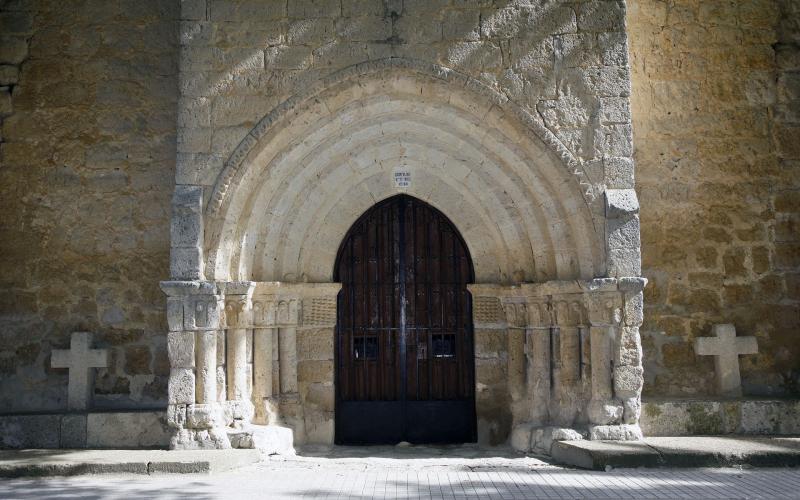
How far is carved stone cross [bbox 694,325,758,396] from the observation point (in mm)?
6617

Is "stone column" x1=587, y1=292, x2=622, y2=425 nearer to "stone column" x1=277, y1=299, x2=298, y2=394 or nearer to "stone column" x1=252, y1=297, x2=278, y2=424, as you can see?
"stone column" x1=277, y1=299, x2=298, y2=394

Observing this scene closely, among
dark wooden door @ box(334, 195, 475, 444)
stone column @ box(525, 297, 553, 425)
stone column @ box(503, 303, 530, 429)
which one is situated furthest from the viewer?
dark wooden door @ box(334, 195, 475, 444)

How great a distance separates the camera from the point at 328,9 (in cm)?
615

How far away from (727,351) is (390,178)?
346 cm

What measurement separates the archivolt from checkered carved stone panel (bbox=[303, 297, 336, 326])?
246 mm

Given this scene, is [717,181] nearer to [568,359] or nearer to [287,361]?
[568,359]

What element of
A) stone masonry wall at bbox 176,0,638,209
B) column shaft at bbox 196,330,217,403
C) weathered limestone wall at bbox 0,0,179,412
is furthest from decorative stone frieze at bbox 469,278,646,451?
weathered limestone wall at bbox 0,0,179,412

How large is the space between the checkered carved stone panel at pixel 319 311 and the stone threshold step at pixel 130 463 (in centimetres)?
147

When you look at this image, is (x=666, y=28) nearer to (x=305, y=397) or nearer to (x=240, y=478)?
(x=305, y=397)

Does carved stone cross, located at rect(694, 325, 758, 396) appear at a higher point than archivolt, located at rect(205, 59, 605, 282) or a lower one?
lower

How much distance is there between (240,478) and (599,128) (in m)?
3.90

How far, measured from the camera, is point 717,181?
686 cm

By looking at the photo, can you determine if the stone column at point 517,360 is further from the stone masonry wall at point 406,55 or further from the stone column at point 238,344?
the stone column at point 238,344

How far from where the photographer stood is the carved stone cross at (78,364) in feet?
21.4
